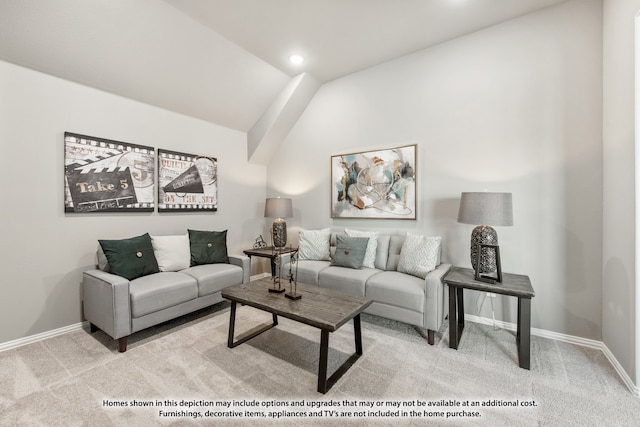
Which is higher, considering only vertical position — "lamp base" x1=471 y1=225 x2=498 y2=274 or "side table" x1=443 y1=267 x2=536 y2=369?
"lamp base" x1=471 y1=225 x2=498 y2=274

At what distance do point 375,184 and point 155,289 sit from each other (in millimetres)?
2733

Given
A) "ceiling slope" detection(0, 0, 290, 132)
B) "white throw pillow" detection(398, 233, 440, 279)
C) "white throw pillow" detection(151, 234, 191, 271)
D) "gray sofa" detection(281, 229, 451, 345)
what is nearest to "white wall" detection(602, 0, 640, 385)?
"gray sofa" detection(281, 229, 451, 345)

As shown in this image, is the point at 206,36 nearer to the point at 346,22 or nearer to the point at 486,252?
the point at 346,22

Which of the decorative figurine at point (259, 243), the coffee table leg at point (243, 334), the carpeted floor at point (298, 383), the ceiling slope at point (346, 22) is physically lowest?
the carpeted floor at point (298, 383)

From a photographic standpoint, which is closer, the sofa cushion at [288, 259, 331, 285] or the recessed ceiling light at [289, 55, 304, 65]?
the sofa cushion at [288, 259, 331, 285]

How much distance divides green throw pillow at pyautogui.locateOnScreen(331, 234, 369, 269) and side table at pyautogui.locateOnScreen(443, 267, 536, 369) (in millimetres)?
Answer: 965

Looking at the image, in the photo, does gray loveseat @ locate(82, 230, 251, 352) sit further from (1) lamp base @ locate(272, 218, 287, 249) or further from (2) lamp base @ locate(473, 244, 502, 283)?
(2) lamp base @ locate(473, 244, 502, 283)

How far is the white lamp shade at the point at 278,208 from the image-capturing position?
13.5ft

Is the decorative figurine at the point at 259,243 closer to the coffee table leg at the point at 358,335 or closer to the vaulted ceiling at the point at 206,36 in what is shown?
the vaulted ceiling at the point at 206,36

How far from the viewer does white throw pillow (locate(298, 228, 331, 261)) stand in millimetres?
3670

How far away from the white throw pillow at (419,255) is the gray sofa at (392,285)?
0.21 feet

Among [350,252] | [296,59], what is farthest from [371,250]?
[296,59]

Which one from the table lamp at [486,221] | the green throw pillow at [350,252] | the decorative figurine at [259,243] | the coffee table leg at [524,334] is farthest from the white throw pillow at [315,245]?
the coffee table leg at [524,334]

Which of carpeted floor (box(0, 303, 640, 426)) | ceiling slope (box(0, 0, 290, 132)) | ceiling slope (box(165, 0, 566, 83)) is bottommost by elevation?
carpeted floor (box(0, 303, 640, 426))
